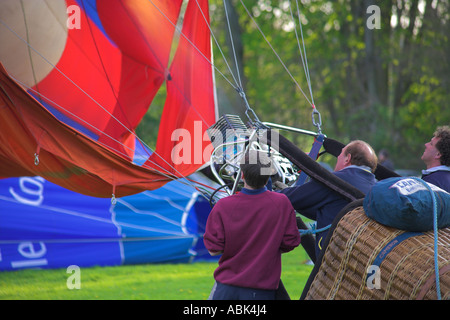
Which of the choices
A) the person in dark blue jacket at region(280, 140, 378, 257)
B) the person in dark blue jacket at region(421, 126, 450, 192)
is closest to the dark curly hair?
the person in dark blue jacket at region(421, 126, 450, 192)

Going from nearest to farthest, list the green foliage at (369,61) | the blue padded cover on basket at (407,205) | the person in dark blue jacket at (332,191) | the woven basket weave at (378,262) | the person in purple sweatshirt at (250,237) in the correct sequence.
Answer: the woven basket weave at (378,262) → the blue padded cover on basket at (407,205) → the person in purple sweatshirt at (250,237) → the person in dark blue jacket at (332,191) → the green foliage at (369,61)

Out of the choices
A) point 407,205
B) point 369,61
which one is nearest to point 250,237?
point 407,205

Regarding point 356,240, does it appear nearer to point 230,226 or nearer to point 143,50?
point 230,226

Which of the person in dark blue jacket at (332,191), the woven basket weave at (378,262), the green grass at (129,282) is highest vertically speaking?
the person in dark blue jacket at (332,191)

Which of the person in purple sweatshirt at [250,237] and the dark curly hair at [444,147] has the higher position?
the dark curly hair at [444,147]

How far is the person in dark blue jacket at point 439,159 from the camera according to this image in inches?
133

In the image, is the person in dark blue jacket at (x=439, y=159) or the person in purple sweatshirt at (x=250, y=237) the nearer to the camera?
the person in purple sweatshirt at (x=250, y=237)

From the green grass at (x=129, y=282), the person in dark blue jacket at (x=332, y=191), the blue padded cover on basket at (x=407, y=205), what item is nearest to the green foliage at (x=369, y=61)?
A: the green grass at (x=129, y=282)

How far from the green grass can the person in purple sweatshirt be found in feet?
8.45

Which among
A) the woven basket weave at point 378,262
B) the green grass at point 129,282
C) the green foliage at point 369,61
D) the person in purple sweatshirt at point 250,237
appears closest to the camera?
the woven basket weave at point 378,262

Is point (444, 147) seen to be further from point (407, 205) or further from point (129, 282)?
point (129, 282)

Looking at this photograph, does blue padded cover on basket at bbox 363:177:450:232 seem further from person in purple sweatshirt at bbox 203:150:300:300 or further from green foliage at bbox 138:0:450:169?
green foliage at bbox 138:0:450:169

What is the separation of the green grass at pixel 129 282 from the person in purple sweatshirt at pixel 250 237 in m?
2.57

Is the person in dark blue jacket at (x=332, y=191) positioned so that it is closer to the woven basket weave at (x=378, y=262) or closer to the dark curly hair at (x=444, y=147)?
the woven basket weave at (x=378, y=262)
